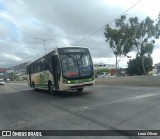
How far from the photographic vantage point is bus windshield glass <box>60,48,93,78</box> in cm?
2042

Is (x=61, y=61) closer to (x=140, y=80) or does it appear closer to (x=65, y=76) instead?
(x=65, y=76)

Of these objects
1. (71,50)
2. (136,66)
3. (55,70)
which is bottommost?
(55,70)

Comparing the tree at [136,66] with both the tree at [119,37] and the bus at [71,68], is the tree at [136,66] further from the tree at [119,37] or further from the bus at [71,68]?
the bus at [71,68]

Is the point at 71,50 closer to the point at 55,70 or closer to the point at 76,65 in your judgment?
the point at 76,65

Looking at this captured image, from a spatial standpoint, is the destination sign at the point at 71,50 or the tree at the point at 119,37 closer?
the destination sign at the point at 71,50

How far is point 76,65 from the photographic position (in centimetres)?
2067

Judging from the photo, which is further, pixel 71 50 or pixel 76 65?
pixel 71 50

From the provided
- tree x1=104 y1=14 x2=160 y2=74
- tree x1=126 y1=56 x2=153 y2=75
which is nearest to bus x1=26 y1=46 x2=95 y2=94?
tree x1=104 y1=14 x2=160 y2=74

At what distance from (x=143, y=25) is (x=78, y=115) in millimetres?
47632

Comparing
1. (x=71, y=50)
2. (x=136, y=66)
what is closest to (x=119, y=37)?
(x=136, y=66)

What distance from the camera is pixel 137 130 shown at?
27.2 ft

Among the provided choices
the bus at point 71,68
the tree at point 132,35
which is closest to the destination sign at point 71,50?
the bus at point 71,68

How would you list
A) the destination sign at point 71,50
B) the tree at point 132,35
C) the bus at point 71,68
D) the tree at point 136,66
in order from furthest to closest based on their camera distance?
the tree at point 136,66 < the tree at point 132,35 < the destination sign at point 71,50 < the bus at point 71,68

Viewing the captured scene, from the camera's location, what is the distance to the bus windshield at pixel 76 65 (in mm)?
20420
